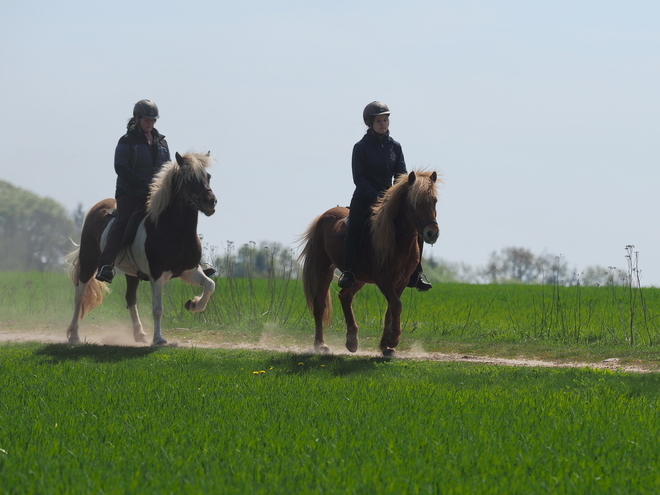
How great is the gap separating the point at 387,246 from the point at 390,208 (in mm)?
444

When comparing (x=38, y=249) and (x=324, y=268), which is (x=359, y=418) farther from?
(x=38, y=249)

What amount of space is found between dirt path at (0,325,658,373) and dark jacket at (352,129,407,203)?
205cm

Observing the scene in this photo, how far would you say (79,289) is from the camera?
1334cm

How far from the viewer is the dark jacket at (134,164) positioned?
1223 cm

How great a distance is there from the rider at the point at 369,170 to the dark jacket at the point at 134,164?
3.27 meters

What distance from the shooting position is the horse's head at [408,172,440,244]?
31.8 ft

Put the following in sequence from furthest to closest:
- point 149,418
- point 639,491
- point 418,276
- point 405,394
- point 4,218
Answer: point 4,218 < point 418,276 < point 405,394 < point 149,418 < point 639,491

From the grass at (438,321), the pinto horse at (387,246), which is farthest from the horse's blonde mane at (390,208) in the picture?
the grass at (438,321)

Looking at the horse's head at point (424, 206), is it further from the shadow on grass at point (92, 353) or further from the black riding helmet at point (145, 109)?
the black riding helmet at point (145, 109)

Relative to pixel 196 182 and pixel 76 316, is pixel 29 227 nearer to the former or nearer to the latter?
pixel 76 316

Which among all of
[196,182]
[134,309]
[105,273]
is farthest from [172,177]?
[134,309]

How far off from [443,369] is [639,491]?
205 inches

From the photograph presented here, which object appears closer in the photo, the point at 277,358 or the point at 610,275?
the point at 277,358

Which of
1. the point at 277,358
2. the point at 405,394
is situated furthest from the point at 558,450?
the point at 277,358
